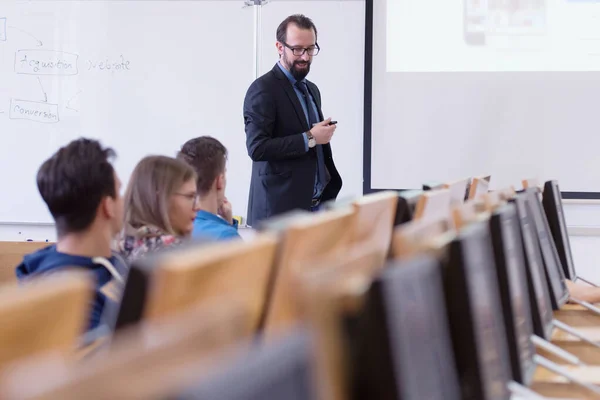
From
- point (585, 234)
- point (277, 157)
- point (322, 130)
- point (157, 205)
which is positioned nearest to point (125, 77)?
point (277, 157)

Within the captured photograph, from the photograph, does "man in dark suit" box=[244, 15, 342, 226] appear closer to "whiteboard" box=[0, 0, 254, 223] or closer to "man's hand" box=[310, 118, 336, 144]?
"man's hand" box=[310, 118, 336, 144]

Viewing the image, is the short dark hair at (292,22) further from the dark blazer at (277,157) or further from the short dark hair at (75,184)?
the short dark hair at (75,184)

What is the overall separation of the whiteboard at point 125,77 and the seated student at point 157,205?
226cm

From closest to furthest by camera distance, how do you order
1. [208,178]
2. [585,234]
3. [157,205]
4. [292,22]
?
1. [157,205]
2. [208,178]
3. [292,22]
4. [585,234]

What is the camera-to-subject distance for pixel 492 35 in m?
4.34

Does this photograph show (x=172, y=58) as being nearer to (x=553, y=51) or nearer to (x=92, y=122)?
(x=92, y=122)

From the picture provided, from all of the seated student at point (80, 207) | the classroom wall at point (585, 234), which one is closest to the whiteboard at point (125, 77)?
the classroom wall at point (585, 234)

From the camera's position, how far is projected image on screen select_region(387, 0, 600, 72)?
429cm

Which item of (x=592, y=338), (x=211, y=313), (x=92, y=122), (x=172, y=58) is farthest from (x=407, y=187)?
(x=211, y=313)

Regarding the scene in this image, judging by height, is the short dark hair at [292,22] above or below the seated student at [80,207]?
above

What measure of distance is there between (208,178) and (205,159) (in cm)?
8

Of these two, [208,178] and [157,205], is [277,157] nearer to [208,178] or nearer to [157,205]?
[208,178]

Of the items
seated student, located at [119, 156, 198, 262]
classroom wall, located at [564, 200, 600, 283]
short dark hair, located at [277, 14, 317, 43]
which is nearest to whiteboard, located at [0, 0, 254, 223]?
short dark hair, located at [277, 14, 317, 43]

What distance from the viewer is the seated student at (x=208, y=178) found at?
2.67 meters
